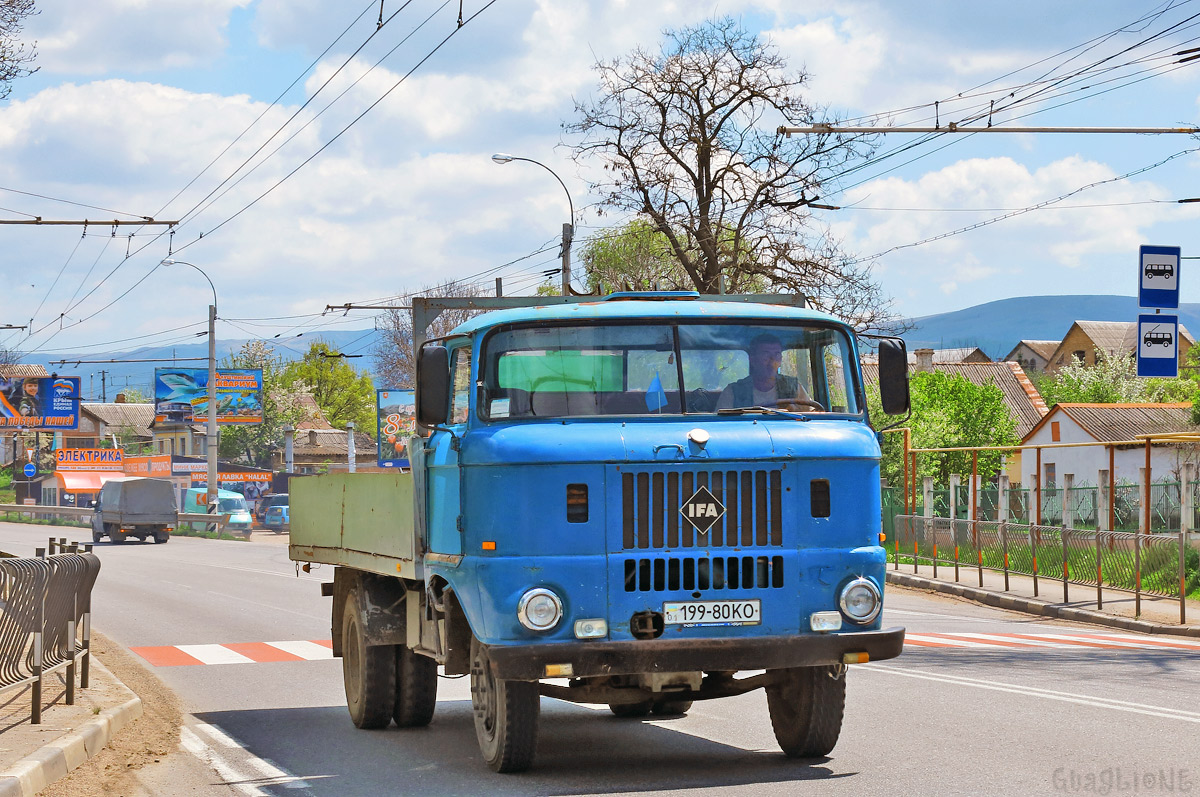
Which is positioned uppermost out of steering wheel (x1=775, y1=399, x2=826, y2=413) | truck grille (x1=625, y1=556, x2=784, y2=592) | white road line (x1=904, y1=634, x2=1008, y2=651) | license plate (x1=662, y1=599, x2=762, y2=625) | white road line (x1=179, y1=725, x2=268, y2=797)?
steering wheel (x1=775, y1=399, x2=826, y2=413)

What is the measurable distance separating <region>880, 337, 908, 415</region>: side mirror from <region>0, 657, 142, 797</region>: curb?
202 inches

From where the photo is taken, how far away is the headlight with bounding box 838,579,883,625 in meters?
8.20

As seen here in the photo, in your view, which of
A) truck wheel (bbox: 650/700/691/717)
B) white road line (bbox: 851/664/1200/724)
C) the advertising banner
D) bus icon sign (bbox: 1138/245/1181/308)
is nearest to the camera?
white road line (bbox: 851/664/1200/724)

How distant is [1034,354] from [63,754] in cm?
14275

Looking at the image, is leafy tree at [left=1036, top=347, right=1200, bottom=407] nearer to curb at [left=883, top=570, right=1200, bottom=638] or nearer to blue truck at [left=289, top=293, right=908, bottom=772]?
curb at [left=883, top=570, right=1200, bottom=638]

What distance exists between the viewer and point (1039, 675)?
44.7ft

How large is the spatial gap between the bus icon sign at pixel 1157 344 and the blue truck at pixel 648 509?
11.5m

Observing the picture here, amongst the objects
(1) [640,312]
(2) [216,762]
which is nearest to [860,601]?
(1) [640,312]

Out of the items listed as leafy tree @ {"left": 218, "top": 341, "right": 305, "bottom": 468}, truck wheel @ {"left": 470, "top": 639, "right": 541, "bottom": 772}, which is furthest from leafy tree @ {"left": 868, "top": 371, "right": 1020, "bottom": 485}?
leafy tree @ {"left": 218, "top": 341, "right": 305, "bottom": 468}

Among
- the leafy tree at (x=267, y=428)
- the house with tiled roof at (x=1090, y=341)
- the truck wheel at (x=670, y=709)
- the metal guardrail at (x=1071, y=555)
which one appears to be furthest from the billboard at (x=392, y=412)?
the house with tiled roof at (x=1090, y=341)

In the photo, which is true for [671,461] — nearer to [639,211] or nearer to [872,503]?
[872,503]

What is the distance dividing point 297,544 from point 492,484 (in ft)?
16.6

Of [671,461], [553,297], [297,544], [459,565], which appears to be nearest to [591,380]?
[671,461]

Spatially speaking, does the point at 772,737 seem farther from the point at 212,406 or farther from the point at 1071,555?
the point at 212,406
